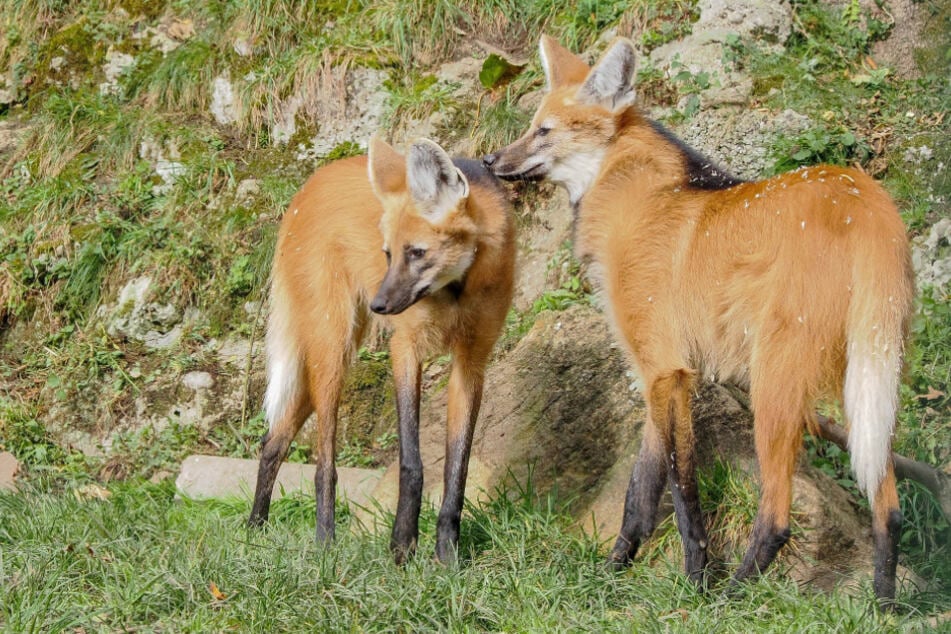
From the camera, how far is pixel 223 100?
6.76m

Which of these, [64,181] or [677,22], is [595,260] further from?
[64,181]

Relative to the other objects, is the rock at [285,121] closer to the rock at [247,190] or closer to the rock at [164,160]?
the rock at [247,190]

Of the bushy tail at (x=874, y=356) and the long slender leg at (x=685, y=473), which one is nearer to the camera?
the bushy tail at (x=874, y=356)

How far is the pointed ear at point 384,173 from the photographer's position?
4.06 m

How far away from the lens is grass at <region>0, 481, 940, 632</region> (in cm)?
291

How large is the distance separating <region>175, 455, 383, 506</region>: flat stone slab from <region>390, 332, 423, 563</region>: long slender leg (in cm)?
87

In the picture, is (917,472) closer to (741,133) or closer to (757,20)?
(741,133)

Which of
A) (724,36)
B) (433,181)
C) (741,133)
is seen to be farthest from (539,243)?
(433,181)

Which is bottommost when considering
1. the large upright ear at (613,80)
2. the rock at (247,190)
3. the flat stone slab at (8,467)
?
the flat stone slab at (8,467)

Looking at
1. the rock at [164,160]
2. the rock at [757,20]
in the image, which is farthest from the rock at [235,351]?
the rock at [757,20]

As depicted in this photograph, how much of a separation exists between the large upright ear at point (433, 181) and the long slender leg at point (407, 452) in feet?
1.73

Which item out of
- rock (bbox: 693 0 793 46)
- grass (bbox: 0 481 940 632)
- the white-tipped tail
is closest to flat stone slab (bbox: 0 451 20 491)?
grass (bbox: 0 481 940 632)

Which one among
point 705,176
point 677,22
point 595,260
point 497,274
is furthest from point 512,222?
point 677,22

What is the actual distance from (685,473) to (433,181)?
1.41 m
